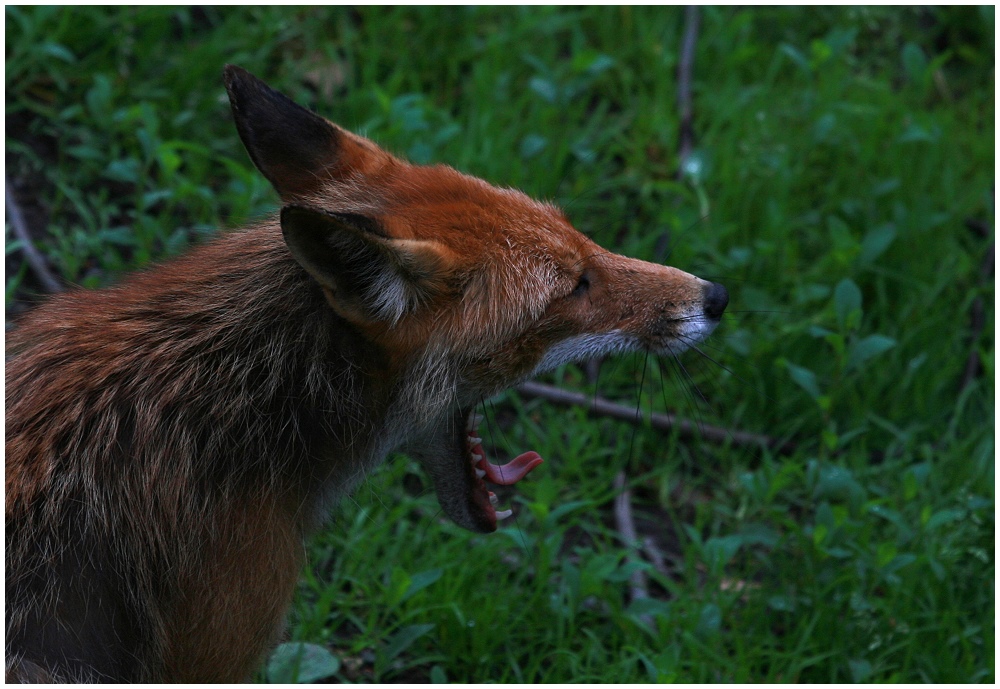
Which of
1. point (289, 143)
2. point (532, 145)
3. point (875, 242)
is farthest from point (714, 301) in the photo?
point (532, 145)

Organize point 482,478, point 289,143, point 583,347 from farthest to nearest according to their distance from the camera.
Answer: point 482,478 < point 289,143 < point 583,347

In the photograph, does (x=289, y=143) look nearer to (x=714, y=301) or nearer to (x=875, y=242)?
(x=714, y=301)

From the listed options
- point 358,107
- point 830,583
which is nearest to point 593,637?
A: point 830,583

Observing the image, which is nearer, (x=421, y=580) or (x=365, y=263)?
(x=365, y=263)

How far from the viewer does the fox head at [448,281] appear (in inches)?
Result: 127

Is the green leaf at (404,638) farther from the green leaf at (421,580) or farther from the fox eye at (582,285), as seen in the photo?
the fox eye at (582,285)

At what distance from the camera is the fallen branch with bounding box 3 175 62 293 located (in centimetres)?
559

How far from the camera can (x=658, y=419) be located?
229 inches

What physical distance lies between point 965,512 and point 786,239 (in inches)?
76.2

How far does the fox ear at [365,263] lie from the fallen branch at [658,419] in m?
2.45

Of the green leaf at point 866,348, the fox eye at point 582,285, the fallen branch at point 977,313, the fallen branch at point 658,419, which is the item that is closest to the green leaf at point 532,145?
the fallen branch at point 658,419

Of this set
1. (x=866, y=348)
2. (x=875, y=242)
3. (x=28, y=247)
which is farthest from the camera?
(x=875, y=242)

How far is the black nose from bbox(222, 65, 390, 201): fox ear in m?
1.25

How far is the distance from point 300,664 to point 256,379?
1.43m
